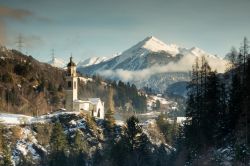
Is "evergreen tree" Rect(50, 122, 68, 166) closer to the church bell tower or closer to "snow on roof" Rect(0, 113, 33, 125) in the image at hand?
"snow on roof" Rect(0, 113, 33, 125)

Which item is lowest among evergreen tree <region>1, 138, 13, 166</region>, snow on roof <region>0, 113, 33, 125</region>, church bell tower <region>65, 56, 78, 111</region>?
evergreen tree <region>1, 138, 13, 166</region>

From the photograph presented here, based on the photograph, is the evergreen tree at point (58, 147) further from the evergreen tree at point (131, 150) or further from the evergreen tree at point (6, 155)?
the evergreen tree at point (131, 150)

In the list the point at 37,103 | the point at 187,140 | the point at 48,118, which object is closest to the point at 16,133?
the point at 48,118

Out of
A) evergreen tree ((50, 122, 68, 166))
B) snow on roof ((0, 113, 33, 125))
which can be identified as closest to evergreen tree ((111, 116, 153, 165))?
evergreen tree ((50, 122, 68, 166))

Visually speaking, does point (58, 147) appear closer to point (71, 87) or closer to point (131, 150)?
point (131, 150)

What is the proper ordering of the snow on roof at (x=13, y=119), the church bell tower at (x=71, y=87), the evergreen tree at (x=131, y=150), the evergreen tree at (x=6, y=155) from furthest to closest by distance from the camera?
the church bell tower at (x=71, y=87) → the snow on roof at (x=13, y=119) → the evergreen tree at (x=6, y=155) → the evergreen tree at (x=131, y=150)

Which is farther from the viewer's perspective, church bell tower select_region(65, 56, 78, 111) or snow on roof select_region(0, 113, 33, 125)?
church bell tower select_region(65, 56, 78, 111)

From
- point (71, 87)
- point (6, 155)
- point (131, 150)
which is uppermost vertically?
point (71, 87)

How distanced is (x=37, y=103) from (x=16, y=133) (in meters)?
64.7

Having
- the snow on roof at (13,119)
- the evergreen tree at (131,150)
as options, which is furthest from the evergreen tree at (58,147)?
the evergreen tree at (131,150)

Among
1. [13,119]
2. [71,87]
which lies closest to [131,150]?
[13,119]

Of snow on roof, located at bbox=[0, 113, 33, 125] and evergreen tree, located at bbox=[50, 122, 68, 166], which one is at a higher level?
snow on roof, located at bbox=[0, 113, 33, 125]

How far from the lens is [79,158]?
12431 centimetres

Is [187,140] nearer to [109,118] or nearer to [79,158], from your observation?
[79,158]
